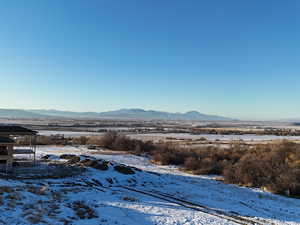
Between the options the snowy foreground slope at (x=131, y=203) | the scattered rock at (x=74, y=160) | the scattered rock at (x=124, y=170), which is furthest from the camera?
the scattered rock at (x=74, y=160)

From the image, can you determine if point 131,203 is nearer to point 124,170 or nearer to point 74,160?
point 124,170

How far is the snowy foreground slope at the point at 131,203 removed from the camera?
10.6 meters

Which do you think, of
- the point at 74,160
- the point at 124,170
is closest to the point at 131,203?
the point at 124,170

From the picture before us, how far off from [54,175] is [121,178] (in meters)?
3.95

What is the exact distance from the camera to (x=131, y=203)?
1270cm

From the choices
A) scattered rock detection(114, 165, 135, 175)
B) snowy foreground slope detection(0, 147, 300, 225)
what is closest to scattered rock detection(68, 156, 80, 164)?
scattered rock detection(114, 165, 135, 175)

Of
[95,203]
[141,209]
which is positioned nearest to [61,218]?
[95,203]

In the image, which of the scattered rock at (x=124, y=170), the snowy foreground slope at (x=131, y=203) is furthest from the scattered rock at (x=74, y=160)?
the snowy foreground slope at (x=131, y=203)

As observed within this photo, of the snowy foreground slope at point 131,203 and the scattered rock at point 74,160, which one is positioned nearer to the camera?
the snowy foreground slope at point 131,203

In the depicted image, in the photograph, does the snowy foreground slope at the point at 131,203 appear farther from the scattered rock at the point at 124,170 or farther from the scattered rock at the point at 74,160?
the scattered rock at the point at 74,160

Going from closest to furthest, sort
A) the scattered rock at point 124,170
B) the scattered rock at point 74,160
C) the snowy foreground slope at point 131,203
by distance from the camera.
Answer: the snowy foreground slope at point 131,203 < the scattered rock at point 124,170 < the scattered rock at point 74,160

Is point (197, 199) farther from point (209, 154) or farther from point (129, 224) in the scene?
point (209, 154)

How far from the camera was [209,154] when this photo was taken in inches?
1228

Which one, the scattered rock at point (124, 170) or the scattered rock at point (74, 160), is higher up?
the scattered rock at point (74, 160)
